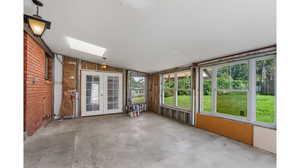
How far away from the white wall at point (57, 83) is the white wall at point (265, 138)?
22.2 feet

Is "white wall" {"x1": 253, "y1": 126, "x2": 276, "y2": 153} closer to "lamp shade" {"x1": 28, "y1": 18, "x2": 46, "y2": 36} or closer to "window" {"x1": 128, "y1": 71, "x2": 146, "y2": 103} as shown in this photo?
"lamp shade" {"x1": 28, "y1": 18, "x2": 46, "y2": 36}

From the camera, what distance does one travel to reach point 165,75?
6363 mm

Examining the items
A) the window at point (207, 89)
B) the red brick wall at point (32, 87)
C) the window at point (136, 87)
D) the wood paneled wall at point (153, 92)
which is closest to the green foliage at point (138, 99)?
the window at point (136, 87)

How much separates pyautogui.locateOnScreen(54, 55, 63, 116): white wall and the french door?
83 cm

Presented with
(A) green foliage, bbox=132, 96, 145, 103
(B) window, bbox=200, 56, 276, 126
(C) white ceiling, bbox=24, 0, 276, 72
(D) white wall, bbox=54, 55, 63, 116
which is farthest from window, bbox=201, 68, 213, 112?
(D) white wall, bbox=54, 55, 63, 116

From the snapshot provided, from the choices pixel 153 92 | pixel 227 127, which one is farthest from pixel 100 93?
pixel 227 127

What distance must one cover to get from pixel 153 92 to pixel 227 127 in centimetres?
408

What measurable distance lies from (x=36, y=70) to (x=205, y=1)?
14.9 feet

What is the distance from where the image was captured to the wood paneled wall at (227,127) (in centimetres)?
312

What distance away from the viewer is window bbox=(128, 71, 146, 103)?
278 inches

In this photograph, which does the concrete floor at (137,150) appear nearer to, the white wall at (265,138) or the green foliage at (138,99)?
the white wall at (265,138)

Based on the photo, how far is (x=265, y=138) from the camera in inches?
111

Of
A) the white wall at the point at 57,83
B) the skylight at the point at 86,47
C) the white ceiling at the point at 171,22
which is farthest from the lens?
the white wall at the point at 57,83
